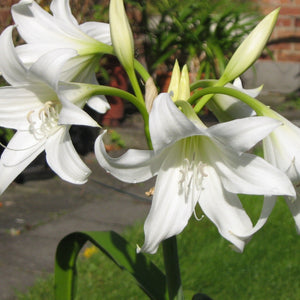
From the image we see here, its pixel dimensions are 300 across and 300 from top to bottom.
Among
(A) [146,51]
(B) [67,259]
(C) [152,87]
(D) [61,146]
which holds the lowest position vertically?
(A) [146,51]

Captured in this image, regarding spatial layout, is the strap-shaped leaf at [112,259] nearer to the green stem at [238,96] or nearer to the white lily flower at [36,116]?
the white lily flower at [36,116]

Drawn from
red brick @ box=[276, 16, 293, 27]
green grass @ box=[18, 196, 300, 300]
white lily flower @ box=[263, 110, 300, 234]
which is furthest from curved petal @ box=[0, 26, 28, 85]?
red brick @ box=[276, 16, 293, 27]

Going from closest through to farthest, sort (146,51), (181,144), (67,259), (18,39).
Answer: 1. (181,144)
2. (67,259)
3. (18,39)
4. (146,51)

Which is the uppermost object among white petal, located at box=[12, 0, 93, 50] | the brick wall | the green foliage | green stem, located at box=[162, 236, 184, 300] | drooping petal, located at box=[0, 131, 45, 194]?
white petal, located at box=[12, 0, 93, 50]

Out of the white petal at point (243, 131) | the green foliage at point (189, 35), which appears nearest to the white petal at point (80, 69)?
the white petal at point (243, 131)

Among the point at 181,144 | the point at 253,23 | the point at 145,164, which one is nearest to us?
the point at 145,164

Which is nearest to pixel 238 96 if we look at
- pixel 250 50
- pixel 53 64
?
pixel 250 50

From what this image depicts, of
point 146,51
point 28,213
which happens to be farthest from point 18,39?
point 28,213

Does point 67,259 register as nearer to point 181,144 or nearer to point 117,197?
point 181,144

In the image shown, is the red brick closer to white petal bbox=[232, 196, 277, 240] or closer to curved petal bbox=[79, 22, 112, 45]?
curved petal bbox=[79, 22, 112, 45]
